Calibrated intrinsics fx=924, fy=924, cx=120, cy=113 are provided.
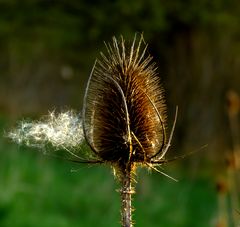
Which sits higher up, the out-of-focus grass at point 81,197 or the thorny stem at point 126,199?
the out-of-focus grass at point 81,197

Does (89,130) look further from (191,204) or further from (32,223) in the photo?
(191,204)

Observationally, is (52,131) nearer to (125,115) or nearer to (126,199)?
(125,115)

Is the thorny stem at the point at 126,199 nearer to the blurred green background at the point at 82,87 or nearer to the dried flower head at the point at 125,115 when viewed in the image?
the dried flower head at the point at 125,115

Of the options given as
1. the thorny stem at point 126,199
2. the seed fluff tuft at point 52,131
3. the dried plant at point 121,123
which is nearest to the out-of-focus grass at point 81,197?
the seed fluff tuft at point 52,131

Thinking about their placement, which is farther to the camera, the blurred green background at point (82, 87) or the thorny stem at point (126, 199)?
the blurred green background at point (82, 87)

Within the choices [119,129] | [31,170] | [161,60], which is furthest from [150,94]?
[161,60]

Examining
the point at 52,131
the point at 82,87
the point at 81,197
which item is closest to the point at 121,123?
the point at 52,131
